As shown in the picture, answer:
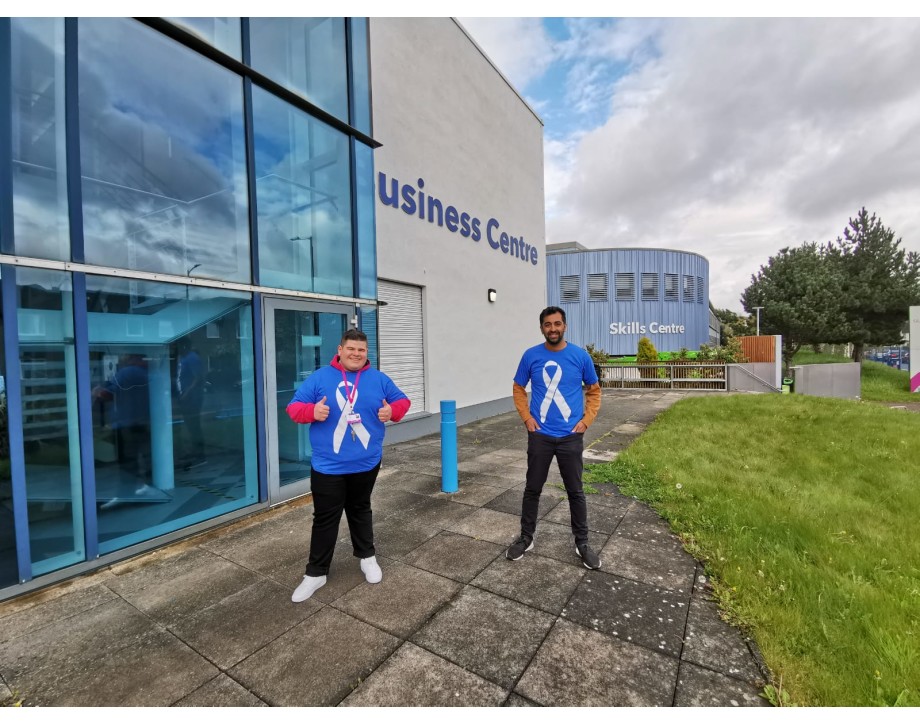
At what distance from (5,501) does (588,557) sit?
14.3 feet

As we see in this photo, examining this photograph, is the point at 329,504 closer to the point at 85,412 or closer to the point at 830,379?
the point at 85,412

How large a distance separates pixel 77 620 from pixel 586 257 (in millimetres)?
33665

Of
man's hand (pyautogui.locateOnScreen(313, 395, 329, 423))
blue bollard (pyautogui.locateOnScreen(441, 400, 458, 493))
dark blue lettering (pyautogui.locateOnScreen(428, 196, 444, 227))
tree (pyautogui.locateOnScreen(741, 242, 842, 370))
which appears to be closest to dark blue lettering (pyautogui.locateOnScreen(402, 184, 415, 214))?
dark blue lettering (pyautogui.locateOnScreen(428, 196, 444, 227))

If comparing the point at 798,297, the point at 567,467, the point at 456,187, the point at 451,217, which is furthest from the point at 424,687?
the point at 798,297

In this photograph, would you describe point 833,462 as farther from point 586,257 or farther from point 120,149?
point 586,257

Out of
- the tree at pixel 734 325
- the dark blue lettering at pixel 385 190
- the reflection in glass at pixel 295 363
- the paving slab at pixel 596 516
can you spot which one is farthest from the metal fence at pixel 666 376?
the reflection in glass at pixel 295 363

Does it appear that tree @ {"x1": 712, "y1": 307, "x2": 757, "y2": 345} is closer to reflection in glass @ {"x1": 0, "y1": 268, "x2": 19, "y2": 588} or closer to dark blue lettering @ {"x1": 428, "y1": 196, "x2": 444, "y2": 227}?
dark blue lettering @ {"x1": 428, "y1": 196, "x2": 444, "y2": 227}

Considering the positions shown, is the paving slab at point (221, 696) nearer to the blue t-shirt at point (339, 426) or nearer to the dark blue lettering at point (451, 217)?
the blue t-shirt at point (339, 426)

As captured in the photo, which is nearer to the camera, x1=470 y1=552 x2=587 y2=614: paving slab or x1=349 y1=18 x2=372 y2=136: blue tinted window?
x1=470 y1=552 x2=587 y2=614: paving slab

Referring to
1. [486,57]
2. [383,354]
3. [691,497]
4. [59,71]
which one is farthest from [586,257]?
[59,71]

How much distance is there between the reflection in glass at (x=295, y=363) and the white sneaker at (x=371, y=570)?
2.09 meters

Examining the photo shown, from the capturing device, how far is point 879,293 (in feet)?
96.8

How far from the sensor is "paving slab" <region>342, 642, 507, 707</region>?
2078mm

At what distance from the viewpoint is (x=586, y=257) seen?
32.7 m
